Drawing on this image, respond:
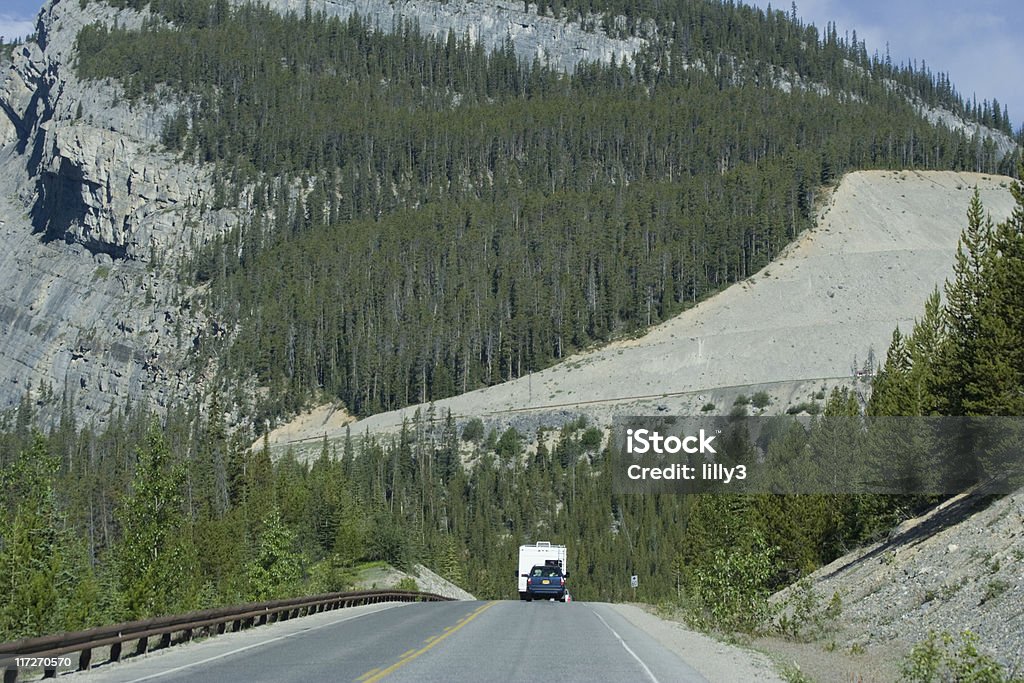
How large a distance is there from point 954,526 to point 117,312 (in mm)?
184606

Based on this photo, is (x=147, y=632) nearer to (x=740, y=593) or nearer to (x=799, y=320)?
(x=740, y=593)

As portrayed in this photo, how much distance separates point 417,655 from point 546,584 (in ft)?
110

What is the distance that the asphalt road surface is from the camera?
17594 millimetres

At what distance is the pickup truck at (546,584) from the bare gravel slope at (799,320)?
70.5 m

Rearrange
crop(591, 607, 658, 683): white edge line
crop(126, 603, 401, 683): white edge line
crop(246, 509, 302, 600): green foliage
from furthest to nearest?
crop(246, 509, 302, 600): green foliage → crop(591, 607, 658, 683): white edge line → crop(126, 603, 401, 683): white edge line

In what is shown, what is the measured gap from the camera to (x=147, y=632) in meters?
21.9

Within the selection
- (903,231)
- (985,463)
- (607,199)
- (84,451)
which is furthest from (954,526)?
(607,199)

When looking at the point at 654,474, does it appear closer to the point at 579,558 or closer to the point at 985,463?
the point at 579,558

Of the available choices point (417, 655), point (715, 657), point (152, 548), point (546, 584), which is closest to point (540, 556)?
point (546, 584)

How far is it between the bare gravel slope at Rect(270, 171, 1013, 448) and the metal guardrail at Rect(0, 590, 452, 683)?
9333cm

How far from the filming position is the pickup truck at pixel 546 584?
53531mm

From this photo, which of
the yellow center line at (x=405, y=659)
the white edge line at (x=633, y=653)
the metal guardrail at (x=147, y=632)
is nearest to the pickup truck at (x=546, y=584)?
the metal guardrail at (x=147, y=632)

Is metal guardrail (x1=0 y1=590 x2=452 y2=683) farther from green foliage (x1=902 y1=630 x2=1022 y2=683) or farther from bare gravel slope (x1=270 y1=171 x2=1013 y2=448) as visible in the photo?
bare gravel slope (x1=270 y1=171 x2=1013 y2=448)

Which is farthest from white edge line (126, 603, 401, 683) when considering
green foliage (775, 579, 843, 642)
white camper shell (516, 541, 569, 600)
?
white camper shell (516, 541, 569, 600)
